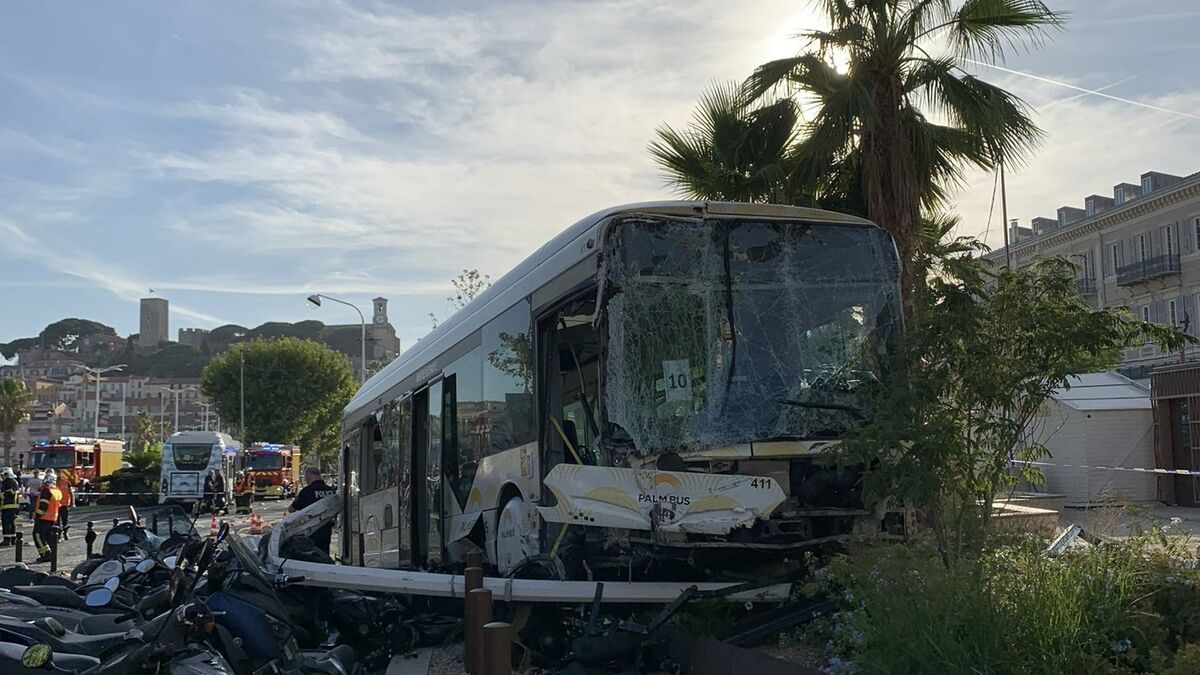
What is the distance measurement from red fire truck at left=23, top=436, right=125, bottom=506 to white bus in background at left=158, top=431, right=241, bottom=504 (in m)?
6.07

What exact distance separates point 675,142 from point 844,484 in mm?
8559

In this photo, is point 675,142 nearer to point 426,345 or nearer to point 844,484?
point 426,345

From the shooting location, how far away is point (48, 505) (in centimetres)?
2236

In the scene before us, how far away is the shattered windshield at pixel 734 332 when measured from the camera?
7777 millimetres

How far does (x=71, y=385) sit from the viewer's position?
19825cm

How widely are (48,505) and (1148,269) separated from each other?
137 ft

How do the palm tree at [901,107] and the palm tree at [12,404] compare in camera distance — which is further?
the palm tree at [12,404]

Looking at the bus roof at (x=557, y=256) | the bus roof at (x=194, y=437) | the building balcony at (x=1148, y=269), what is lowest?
the bus roof at (x=194, y=437)

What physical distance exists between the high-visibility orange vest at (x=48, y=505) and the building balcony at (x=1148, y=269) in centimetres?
4128

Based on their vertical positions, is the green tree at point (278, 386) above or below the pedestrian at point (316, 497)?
above

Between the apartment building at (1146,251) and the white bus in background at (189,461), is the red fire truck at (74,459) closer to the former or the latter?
the white bus in background at (189,461)

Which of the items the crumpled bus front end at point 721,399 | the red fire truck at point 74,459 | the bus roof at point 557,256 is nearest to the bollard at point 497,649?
the crumpled bus front end at point 721,399

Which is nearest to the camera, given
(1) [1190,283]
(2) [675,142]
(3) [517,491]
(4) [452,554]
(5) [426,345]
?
(3) [517,491]

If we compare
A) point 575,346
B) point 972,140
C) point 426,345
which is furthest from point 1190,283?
point 575,346
